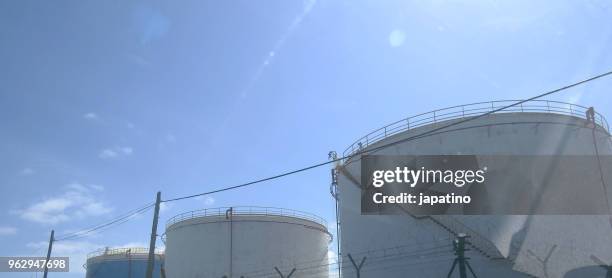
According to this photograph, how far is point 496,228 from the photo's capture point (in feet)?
76.6

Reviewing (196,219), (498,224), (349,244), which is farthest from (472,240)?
(196,219)

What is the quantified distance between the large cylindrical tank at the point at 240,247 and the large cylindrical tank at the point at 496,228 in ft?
30.1

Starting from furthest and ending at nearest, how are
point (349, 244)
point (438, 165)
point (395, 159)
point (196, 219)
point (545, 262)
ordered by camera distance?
point (196, 219), point (349, 244), point (395, 159), point (438, 165), point (545, 262)

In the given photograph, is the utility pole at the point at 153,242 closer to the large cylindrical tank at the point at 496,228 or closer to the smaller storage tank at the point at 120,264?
the large cylindrical tank at the point at 496,228

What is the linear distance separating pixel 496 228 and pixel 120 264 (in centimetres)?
3889

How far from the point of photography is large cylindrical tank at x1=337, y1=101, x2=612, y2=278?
22.5 metres

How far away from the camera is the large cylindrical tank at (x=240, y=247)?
36031 mm

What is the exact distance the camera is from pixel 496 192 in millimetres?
23781

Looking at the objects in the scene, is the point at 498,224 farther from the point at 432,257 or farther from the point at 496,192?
the point at 432,257

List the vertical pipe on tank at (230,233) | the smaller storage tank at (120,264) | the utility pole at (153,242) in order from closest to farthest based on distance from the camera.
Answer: the utility pole at (153,242) → the vertical pipe on tank at (230,233) → the smaller storage tank at (120,264)

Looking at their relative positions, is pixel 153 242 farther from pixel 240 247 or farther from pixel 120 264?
pixel 120 264

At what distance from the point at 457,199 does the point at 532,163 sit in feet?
12.1

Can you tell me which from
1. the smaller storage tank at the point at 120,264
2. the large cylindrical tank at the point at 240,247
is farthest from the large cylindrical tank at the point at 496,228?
the smaller storage tank at the point at 120,264

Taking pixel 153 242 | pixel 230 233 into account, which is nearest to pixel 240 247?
pixel 230 233
